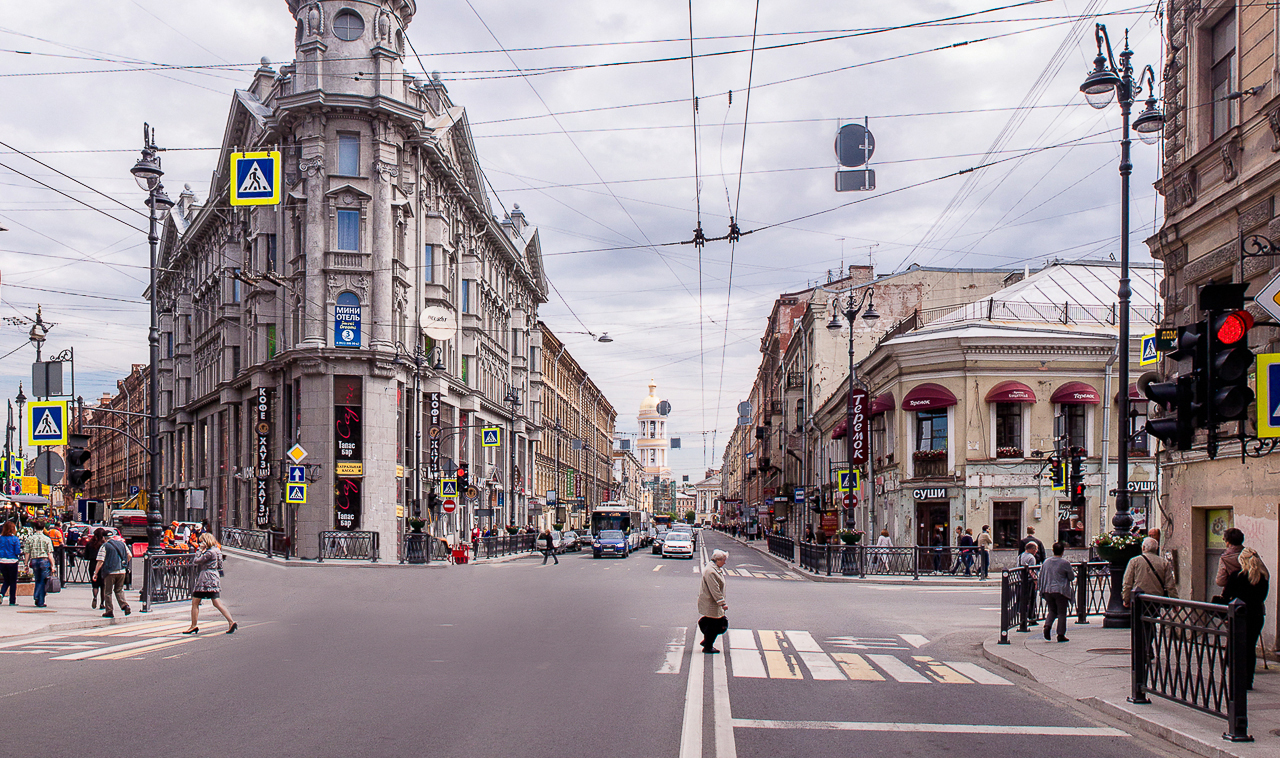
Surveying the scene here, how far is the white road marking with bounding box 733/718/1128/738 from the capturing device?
906 centimetres

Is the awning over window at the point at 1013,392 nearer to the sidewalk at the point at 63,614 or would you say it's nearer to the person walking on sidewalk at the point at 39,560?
the sidewalk at the point at 63,614

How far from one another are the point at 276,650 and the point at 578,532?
184ft

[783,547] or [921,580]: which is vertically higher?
[921,580]

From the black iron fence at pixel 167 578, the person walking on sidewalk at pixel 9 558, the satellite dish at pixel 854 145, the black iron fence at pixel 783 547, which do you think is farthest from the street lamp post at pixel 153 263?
the black iron fence at pixel 783 547

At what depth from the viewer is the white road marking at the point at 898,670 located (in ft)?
39.8

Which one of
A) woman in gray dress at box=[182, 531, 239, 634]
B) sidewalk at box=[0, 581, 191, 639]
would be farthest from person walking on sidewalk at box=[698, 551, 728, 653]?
sidewalk at box=[0, 581, 191, 639]

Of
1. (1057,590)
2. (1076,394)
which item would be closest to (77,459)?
(1057,590)

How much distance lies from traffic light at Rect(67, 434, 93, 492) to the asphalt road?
4.00 metres

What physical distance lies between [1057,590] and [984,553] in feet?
59.1

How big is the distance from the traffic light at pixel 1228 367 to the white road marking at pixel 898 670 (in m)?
4.68

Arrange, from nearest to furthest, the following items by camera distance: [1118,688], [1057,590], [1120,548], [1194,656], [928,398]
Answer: [1194,656], [1118,688], [1057,590], [1120,548], [928,398]

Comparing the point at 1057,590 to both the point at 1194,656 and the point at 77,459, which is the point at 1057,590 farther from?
the point at 77,459

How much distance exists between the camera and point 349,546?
39.9 metres

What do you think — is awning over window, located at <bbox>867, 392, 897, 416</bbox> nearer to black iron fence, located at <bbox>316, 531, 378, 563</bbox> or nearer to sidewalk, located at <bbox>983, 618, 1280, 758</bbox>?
black iron fence, located at <bbox>316, 531, 378, 563</bbox>
